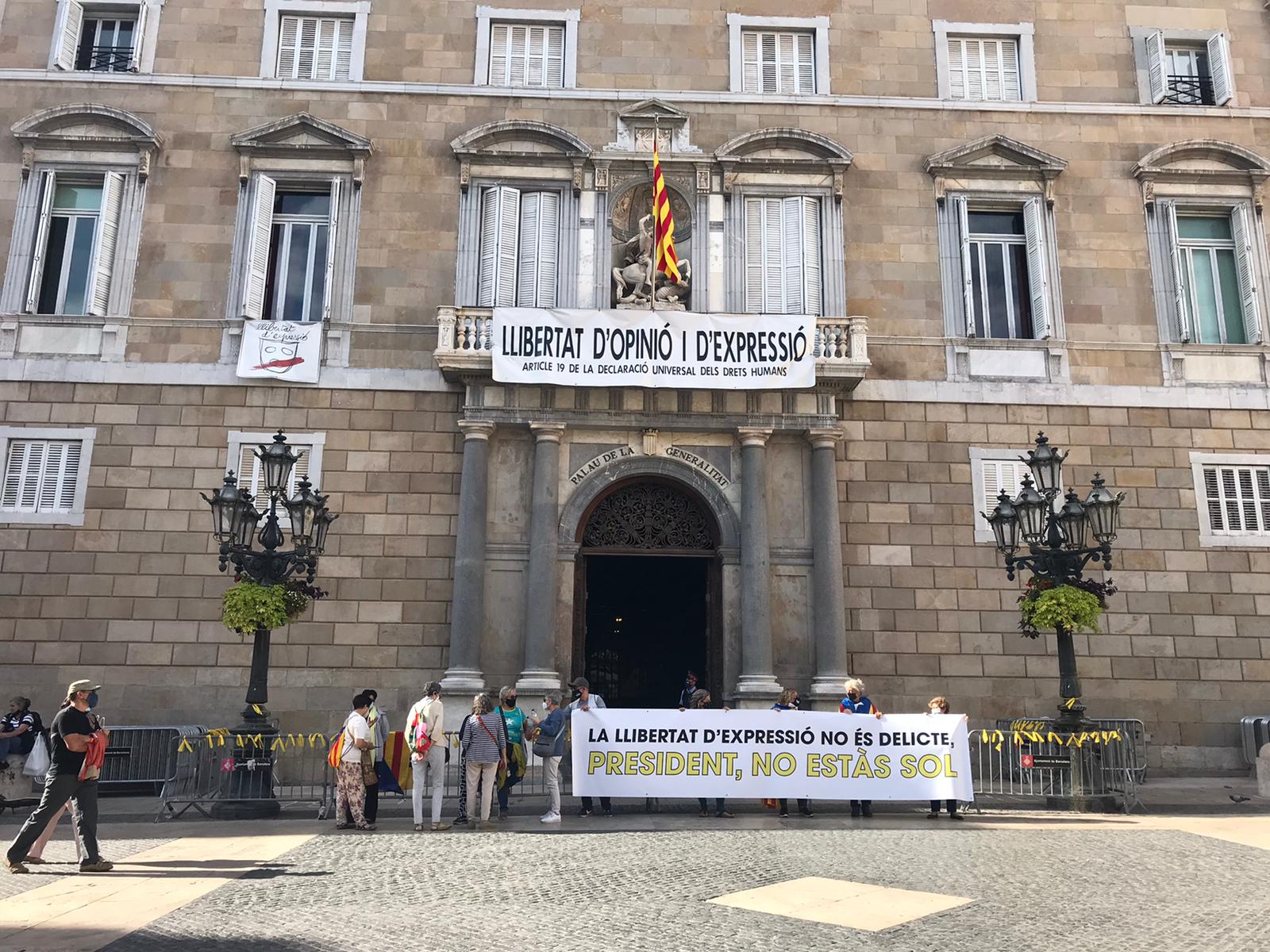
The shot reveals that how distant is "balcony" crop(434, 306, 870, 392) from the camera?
18469mm

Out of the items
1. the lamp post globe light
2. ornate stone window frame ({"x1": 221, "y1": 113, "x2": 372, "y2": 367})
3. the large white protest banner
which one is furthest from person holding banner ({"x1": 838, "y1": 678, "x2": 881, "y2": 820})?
ornate stone window frame ({"x1": 221, "y1": 113, "x2": 372, "y2": 367})

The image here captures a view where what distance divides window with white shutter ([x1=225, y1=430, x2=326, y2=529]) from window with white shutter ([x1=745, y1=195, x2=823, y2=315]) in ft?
28.7

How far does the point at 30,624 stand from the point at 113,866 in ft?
33.9

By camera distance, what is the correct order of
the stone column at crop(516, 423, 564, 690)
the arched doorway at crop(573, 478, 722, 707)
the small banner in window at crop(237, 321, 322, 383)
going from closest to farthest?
the stone column at crop(516, 423, 564, 690), the arched doorway at crop(573, 478, 722, 707), the small banner in window at crop(237, 321, 322, 383)

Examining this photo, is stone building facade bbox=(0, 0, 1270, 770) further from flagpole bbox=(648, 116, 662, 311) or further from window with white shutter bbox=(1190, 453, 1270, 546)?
flagpole bbox=(648, 116, 662, 311)

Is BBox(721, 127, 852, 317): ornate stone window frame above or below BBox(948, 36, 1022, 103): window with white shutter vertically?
below

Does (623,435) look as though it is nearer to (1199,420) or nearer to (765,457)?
(765,457)

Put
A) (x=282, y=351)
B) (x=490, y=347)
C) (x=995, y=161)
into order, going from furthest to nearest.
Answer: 1. (x=995, y=161)
2. (x=282, y=351)
3. (x=490, y=347)

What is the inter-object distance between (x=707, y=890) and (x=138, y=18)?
2117 centimetres

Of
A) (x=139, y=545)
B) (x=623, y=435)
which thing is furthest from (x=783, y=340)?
(x=139, y=545)

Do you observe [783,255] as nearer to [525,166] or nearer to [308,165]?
[525,166]

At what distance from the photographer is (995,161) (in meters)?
20.8

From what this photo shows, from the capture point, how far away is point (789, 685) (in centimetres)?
1823

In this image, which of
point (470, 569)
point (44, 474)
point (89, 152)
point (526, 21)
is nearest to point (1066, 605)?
point (470, 569)
